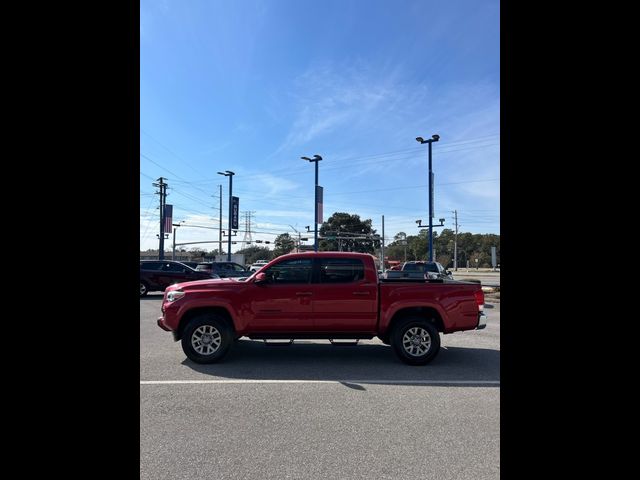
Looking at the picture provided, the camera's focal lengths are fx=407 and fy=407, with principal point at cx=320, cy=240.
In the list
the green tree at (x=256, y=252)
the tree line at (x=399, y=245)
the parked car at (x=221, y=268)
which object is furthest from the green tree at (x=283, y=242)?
the parked car at (x=221, y=268)

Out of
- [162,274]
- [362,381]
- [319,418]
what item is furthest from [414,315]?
[162,274]

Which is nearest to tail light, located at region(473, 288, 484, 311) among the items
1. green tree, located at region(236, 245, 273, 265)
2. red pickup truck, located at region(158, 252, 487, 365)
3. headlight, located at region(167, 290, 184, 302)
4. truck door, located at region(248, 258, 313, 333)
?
red pickup truck, located at region(158, 252, 487, 365)

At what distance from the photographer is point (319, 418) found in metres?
4.30

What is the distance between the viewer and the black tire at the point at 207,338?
6727 mm

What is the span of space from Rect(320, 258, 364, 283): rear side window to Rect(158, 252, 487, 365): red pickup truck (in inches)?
4.6

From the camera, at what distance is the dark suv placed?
19.7m

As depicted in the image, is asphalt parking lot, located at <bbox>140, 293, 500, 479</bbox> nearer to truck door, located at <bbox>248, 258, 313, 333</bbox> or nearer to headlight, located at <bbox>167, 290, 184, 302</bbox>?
truck door, located at <bbox>248, 258, 313, 333</bbox>

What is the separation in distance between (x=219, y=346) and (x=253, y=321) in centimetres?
69

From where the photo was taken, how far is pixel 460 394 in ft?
17.1

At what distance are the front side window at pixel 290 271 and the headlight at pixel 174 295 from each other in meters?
1.48

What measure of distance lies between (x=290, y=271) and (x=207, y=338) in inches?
70.3

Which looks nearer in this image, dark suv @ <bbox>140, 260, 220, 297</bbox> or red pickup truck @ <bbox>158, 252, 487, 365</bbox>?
red pickup truck @ <bbox>158, 252, 487, 365</bbox>
